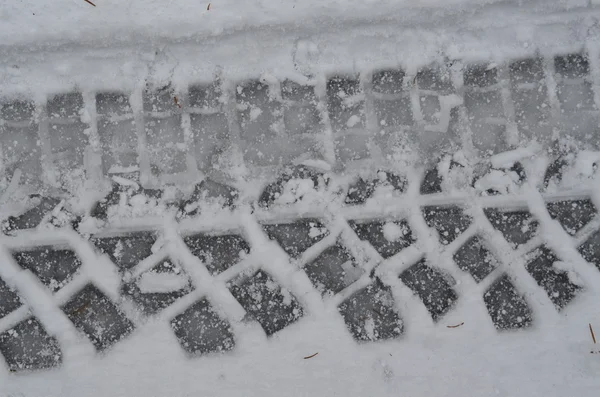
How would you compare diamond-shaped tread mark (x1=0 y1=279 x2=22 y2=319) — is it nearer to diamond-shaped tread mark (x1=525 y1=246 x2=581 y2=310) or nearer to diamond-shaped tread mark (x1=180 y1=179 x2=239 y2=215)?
diamond-shaped tread mark (x1=180 y1=179 x2=239 y2=215)

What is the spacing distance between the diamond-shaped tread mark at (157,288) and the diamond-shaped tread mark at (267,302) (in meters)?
0.14

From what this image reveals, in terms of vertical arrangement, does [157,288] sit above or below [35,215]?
below

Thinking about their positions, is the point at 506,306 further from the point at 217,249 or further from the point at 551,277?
the point at 217,249

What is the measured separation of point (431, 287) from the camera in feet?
4.65

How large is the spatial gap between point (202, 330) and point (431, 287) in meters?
0.65

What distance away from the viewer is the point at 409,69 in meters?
1.46

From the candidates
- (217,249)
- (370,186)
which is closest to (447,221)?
(370,186)

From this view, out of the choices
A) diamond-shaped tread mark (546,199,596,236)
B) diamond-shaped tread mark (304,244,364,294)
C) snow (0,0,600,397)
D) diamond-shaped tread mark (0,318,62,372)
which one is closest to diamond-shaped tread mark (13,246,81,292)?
snow (0,0,600,397)

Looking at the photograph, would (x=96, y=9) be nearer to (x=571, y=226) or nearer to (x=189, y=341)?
(x=189, y=341)

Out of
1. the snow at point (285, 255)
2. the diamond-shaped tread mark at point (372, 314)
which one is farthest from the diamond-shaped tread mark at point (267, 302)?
the diamond-shaped tread mark at point (372, 314)

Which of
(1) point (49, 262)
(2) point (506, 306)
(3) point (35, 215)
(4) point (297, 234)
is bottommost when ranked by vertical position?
(2) point (506, 306)

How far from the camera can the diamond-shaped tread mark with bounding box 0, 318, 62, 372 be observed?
1.39m

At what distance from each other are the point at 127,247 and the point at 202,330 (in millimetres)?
314

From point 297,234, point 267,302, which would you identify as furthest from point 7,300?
point 297,234
